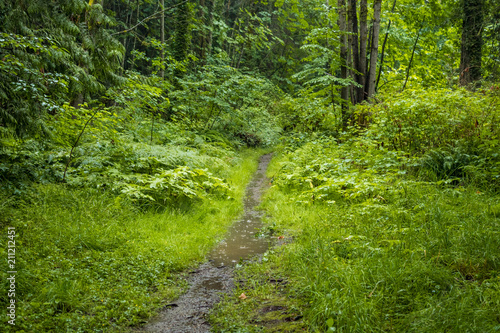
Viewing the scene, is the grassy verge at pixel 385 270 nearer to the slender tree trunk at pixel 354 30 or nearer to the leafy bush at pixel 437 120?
the leafy bush at pixel 437 120

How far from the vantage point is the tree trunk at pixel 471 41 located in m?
9.37

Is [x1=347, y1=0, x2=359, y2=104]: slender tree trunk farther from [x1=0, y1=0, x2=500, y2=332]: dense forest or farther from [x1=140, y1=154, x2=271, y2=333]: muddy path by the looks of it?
[x1=140, y1=154, x2=271, y2=333]: muddy path

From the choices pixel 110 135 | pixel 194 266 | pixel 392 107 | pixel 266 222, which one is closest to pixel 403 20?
pixel 392 107

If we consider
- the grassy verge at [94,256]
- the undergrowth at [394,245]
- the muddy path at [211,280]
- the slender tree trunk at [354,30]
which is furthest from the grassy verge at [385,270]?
the slender tree trunk at [354,30]

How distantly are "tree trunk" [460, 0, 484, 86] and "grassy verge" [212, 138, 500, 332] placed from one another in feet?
21.9

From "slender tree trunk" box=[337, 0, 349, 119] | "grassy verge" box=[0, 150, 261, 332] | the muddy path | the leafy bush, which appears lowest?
the muddy path

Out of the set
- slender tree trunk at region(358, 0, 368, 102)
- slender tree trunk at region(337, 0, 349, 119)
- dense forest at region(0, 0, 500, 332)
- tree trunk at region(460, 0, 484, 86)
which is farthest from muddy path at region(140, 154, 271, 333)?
tree trunk at region(460, 0, 484, 86)

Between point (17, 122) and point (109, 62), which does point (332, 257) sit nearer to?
point (17, 122)

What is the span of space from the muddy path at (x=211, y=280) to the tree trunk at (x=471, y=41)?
832 cm

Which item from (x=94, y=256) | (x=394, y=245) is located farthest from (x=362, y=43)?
(x=94, y=256)

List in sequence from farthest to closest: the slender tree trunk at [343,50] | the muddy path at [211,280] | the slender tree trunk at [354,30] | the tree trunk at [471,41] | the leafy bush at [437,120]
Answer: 1. the slender tree trunk at [343,50]
2. the slender tree trunk at [354,30]
3. the tree trunk at [471,41]
4. the leafy bush at [437,120]
5. the muddy path at [211,280]

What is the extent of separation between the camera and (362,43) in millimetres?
10578

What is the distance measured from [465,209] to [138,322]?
4690 mm

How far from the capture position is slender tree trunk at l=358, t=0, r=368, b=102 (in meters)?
10.5
